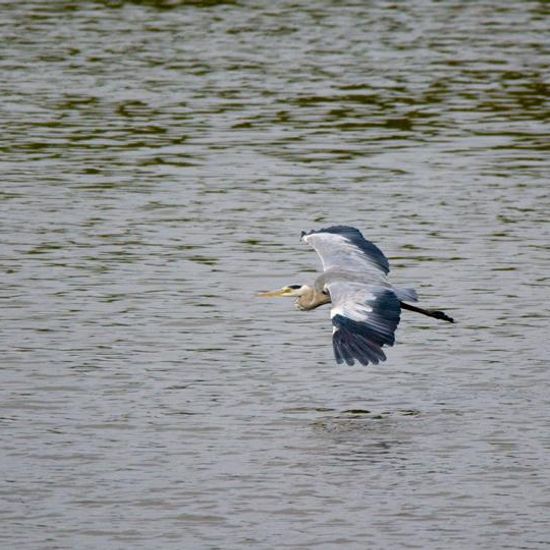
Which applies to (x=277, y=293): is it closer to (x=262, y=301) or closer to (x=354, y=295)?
(x=262, y=301)

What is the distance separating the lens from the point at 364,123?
23.6 m

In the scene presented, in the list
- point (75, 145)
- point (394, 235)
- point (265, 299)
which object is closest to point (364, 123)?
point (75, 145)

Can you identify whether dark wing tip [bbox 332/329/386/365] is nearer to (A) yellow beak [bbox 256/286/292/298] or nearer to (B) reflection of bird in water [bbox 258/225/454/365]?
(B) reflection of bird in water [bbox 258/225/454/365]

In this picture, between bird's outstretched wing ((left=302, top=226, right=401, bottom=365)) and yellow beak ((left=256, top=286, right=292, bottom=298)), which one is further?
yellow beak ((left=256, top=286, right=292, bottom=298))

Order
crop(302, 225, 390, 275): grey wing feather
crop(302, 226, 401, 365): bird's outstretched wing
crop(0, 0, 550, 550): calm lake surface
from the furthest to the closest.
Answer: crop(302, 225, 390, 275): grey wing feather → crop(302, 226, 401, 365): bird's outstretched wing → crop(0, 0, 550, 550): calm lake surface

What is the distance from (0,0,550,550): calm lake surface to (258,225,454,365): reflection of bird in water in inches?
20.4

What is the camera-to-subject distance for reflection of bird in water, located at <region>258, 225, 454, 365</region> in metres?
10.7

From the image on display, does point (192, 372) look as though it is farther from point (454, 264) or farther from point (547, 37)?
point (547, 37)

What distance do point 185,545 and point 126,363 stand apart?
3.73 meters

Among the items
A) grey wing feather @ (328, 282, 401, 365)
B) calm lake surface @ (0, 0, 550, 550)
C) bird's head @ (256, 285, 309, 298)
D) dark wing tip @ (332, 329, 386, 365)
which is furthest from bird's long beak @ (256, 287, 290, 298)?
dark wing tip @ (332, 329, 386, 365)

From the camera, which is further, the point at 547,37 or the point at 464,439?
the point at 547,37

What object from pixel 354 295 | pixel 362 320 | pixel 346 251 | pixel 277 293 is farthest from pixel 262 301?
pixel 362 320

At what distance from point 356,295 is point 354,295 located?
0.04ft

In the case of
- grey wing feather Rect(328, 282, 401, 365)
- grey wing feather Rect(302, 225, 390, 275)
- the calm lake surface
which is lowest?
the calm lake surface
